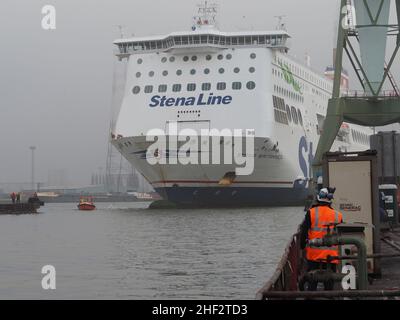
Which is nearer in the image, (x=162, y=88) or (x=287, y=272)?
(x=287, y=272)

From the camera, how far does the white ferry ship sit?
43.2m

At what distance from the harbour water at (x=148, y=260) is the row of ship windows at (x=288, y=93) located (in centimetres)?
1785

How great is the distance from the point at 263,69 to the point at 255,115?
342cm

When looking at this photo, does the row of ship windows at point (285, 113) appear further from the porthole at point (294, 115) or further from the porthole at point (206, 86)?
the porthole at point (206, 86)

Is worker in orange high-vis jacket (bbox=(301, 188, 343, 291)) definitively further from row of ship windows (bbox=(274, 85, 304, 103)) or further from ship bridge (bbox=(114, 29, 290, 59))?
row of ship windows (bbox=(274, 85, 304, 103))

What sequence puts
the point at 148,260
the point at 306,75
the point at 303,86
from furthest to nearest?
the point at 306,75 < the point at 303,86 < the point at 148,260

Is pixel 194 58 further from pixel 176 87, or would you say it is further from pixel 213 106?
pixel 213 106

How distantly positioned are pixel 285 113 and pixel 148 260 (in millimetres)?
31918

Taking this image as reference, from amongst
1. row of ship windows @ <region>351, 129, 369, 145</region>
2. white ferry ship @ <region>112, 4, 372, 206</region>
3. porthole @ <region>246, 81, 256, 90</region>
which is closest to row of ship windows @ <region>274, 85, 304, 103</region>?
white ferry ship @ <region>112, 4, 372, 206</region>

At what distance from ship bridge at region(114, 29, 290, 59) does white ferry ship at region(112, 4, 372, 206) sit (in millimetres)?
59

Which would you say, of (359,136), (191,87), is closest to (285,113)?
(191,87)

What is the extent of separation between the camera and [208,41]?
4581 cm

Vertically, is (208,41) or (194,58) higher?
(208,41)

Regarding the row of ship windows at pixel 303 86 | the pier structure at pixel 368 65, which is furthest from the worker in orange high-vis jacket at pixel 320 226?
the row of ship windows at pixel 303 86
